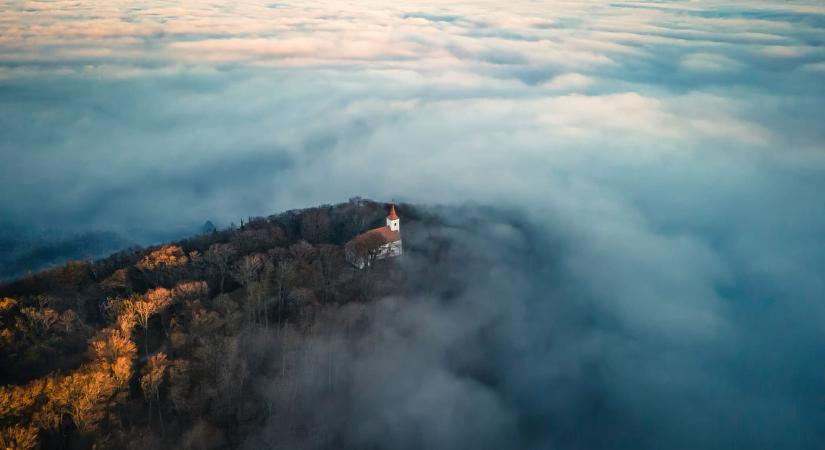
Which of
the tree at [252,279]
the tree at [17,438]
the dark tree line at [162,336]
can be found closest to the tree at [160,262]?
the dark tree line at [162,336]

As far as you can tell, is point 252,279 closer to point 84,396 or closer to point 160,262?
point 160,262

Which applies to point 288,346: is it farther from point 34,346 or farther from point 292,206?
point 292,206

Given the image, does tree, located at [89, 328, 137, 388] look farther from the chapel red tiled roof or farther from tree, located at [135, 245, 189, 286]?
the chapel red tiled roof

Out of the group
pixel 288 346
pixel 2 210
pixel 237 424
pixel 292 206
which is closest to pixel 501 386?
pixel 288 346

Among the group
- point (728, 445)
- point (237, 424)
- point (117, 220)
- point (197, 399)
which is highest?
point (197, 399)

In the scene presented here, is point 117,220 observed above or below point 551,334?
below
